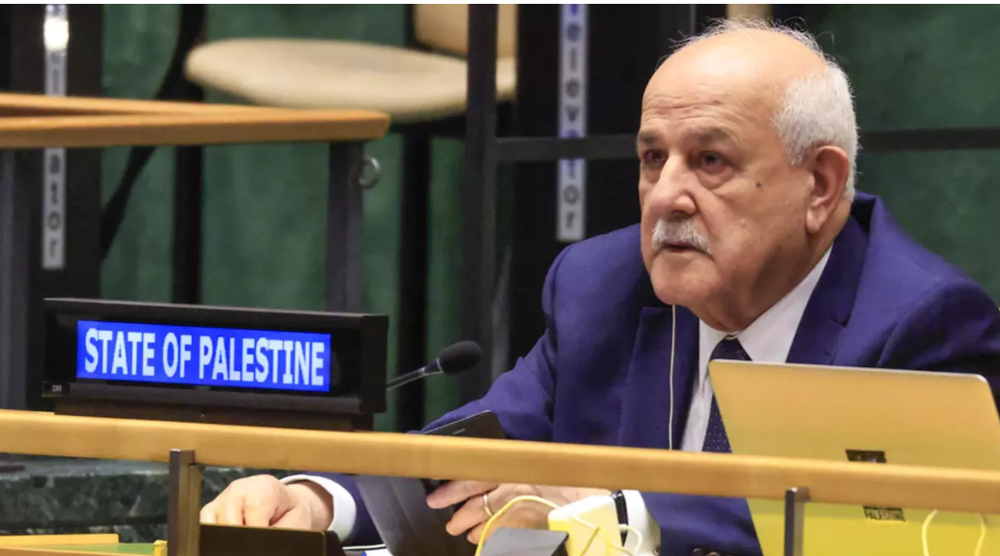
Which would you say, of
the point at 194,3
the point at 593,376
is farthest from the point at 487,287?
the point at 593,376

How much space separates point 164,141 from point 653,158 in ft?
3.07

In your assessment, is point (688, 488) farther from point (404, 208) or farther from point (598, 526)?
point (404, 208)

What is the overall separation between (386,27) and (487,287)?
1298 millimetres

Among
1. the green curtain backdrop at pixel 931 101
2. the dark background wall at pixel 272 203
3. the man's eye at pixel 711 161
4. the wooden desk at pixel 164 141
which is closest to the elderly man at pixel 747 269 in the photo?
the man's eye at pixel 711 161

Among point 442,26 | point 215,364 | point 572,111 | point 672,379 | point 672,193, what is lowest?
point 672,379

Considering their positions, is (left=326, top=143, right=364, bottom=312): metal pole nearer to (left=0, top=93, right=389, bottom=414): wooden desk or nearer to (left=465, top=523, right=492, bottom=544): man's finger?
(left=0, top=93, right=389, bottom=414): wooden desk

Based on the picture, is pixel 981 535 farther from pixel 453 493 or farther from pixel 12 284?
pixel 12 284

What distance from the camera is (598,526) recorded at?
49.0 inches

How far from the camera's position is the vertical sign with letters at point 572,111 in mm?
3451

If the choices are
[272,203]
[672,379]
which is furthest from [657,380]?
[272,203]

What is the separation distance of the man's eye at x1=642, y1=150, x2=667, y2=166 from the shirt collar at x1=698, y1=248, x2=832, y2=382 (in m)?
0.22

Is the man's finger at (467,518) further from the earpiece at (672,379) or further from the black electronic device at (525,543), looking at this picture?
the earpiece at (672,379)

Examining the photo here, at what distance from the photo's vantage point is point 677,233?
1743 mm

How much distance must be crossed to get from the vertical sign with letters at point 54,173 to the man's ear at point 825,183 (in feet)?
7.09
